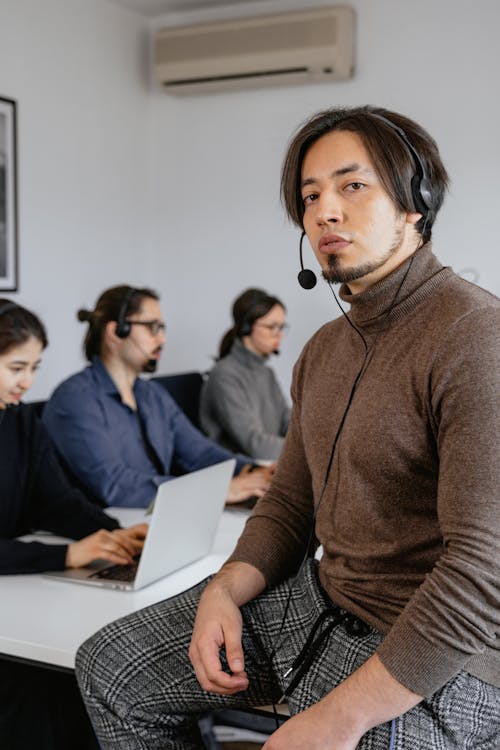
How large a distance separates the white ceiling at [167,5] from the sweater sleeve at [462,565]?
372cm

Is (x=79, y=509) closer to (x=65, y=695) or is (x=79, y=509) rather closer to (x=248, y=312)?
(x=65, y=695)

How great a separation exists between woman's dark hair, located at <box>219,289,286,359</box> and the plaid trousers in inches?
88.2

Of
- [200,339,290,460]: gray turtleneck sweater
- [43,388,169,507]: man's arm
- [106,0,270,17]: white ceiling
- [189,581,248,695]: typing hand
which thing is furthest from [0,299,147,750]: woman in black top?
[106,0,270,17]: white ceiling

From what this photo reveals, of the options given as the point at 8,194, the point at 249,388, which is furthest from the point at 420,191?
the point at 8,194

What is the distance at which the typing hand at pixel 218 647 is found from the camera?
4.00 feet

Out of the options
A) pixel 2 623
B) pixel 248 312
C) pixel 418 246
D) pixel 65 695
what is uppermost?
pixel 418 246

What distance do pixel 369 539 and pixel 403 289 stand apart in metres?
0.35

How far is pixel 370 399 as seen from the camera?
121cm

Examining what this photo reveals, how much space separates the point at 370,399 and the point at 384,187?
0.98ft

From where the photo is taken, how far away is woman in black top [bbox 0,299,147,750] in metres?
1.64

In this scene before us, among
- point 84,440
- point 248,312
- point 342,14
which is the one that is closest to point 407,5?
point 342,14

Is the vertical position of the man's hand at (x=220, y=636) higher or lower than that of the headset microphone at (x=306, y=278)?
lower

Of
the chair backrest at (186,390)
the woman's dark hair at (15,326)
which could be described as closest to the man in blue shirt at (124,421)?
the woman's dark hair at (15,326)

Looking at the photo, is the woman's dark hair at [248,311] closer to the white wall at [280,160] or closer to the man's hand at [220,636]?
the white wall at [280,160]
